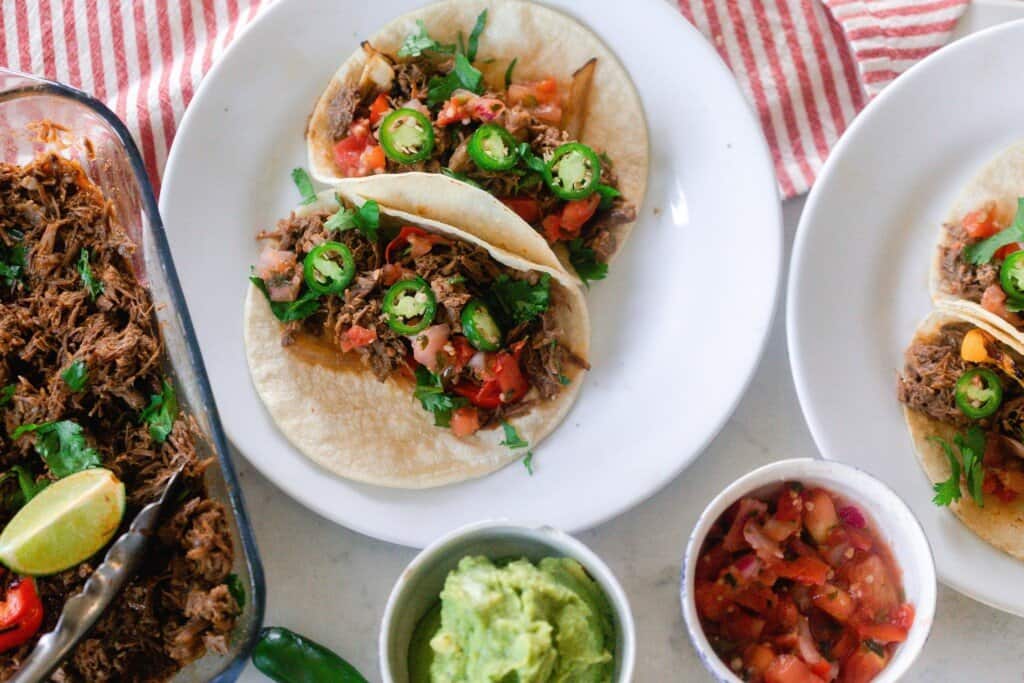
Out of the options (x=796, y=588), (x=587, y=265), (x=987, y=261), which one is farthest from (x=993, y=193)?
(x=796, y=588)

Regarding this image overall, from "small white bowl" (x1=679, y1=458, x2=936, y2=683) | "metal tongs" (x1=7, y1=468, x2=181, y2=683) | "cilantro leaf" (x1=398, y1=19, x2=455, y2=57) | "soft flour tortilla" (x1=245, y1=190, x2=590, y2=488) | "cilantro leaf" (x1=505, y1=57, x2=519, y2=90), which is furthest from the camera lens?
"cilantro leaf" (x1=505, y1=57, x2=519, y2=90)

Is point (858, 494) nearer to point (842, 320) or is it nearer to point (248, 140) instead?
point (842, 320)

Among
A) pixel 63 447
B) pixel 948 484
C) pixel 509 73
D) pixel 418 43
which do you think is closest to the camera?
pixel 63 447

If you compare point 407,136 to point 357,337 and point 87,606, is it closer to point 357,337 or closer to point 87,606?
point 357,337

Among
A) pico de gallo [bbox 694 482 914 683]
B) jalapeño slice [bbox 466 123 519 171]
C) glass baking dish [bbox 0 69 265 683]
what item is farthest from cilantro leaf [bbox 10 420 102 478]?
pico de gallo [bbox 694 482 914 683]

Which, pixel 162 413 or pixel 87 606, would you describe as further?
pixel 162 413

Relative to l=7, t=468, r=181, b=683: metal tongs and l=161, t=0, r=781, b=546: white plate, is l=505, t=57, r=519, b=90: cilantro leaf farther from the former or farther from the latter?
l=7, t=468, r=181, b=683: metal tongs

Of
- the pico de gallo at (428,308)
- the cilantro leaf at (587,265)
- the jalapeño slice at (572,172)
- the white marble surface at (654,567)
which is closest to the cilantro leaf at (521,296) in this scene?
the pico de gallo at (428,308)
